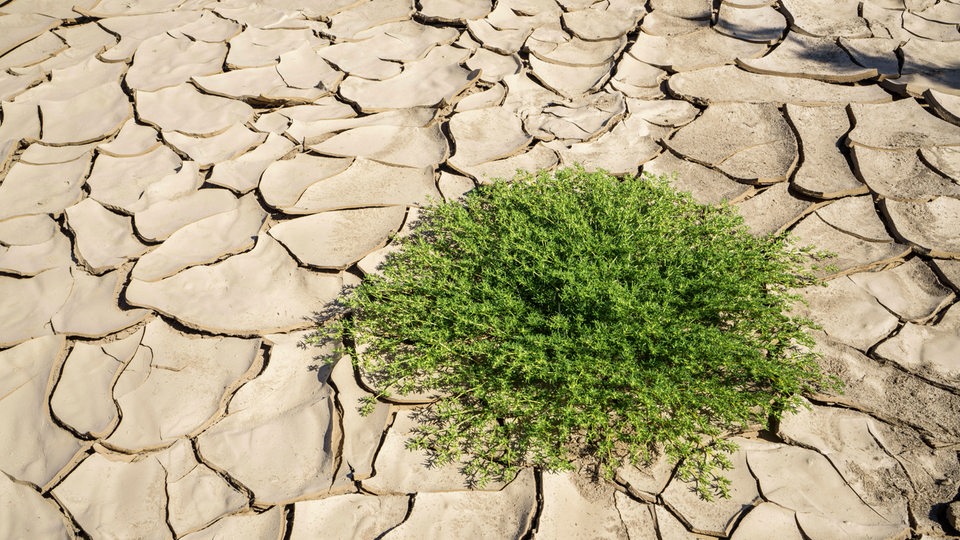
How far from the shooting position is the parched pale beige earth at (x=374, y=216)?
195 cm

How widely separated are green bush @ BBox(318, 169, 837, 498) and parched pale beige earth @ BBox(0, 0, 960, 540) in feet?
0.31

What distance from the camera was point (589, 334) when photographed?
2.11 meters

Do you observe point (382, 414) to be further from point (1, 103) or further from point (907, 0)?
point (907, 0)

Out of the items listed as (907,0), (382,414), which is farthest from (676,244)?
(907,0)

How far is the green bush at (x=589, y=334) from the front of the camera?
2.01 meters

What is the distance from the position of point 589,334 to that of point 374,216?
105 centimetres

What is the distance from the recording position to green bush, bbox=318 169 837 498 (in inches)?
79.0

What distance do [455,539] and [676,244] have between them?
1.15 metres

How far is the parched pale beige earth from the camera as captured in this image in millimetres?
1945

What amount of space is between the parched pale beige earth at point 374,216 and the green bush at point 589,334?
0.31 feet

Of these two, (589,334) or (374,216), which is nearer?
(589,334)

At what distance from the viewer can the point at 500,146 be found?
121 inches

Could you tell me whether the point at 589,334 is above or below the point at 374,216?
above

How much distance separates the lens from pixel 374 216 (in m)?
2.78
